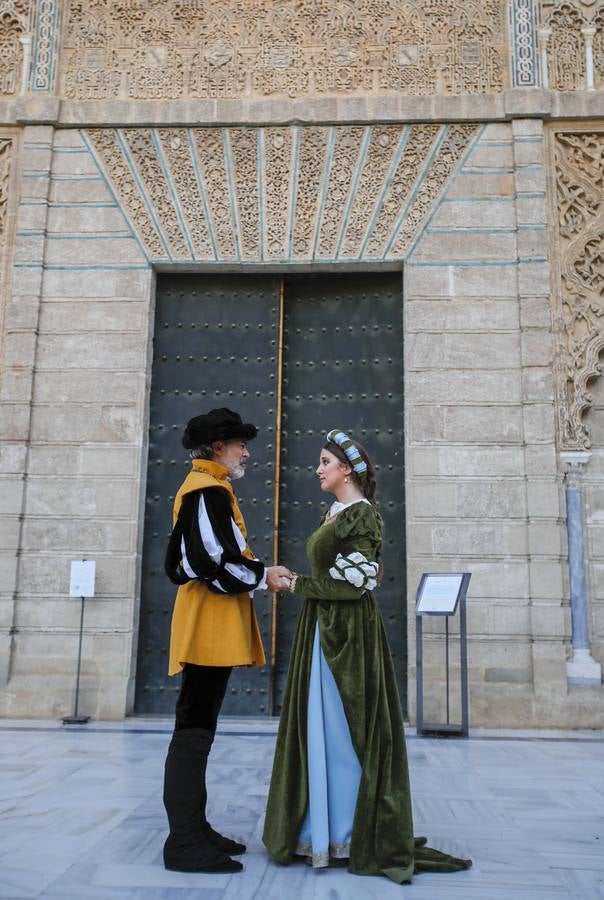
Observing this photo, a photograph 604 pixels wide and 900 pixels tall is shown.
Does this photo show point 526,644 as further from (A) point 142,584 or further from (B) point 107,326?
(B) point 107,326

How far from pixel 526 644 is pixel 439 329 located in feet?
7.64

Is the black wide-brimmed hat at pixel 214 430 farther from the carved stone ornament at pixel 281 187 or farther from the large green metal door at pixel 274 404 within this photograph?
the carved stone ornament at pixel 281 187

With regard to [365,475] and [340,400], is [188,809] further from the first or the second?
[340,400]

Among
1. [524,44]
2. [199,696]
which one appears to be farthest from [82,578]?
[524,44]

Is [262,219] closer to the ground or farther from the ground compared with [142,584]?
farther from the ground

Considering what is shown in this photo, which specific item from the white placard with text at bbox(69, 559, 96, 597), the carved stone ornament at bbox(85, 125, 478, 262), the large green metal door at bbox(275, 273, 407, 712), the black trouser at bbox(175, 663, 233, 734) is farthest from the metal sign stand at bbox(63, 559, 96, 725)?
the black trouser at bbox(175, 663, 233, 734)

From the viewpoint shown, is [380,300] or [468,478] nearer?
[468,478]

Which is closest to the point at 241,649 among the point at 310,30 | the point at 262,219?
the point at 262,219

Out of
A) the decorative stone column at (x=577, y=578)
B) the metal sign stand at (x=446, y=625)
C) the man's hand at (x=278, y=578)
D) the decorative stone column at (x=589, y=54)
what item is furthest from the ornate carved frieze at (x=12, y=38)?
the man's hand at (x=278, y=578)

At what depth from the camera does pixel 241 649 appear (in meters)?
2.68

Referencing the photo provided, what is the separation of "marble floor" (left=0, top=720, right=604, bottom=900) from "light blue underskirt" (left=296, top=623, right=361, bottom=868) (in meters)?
0.07

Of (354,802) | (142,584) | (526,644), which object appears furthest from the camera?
(142,584)

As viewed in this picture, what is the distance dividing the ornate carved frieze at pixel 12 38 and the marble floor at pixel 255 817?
4935 mm

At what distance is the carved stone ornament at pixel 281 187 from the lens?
631 centimetres
